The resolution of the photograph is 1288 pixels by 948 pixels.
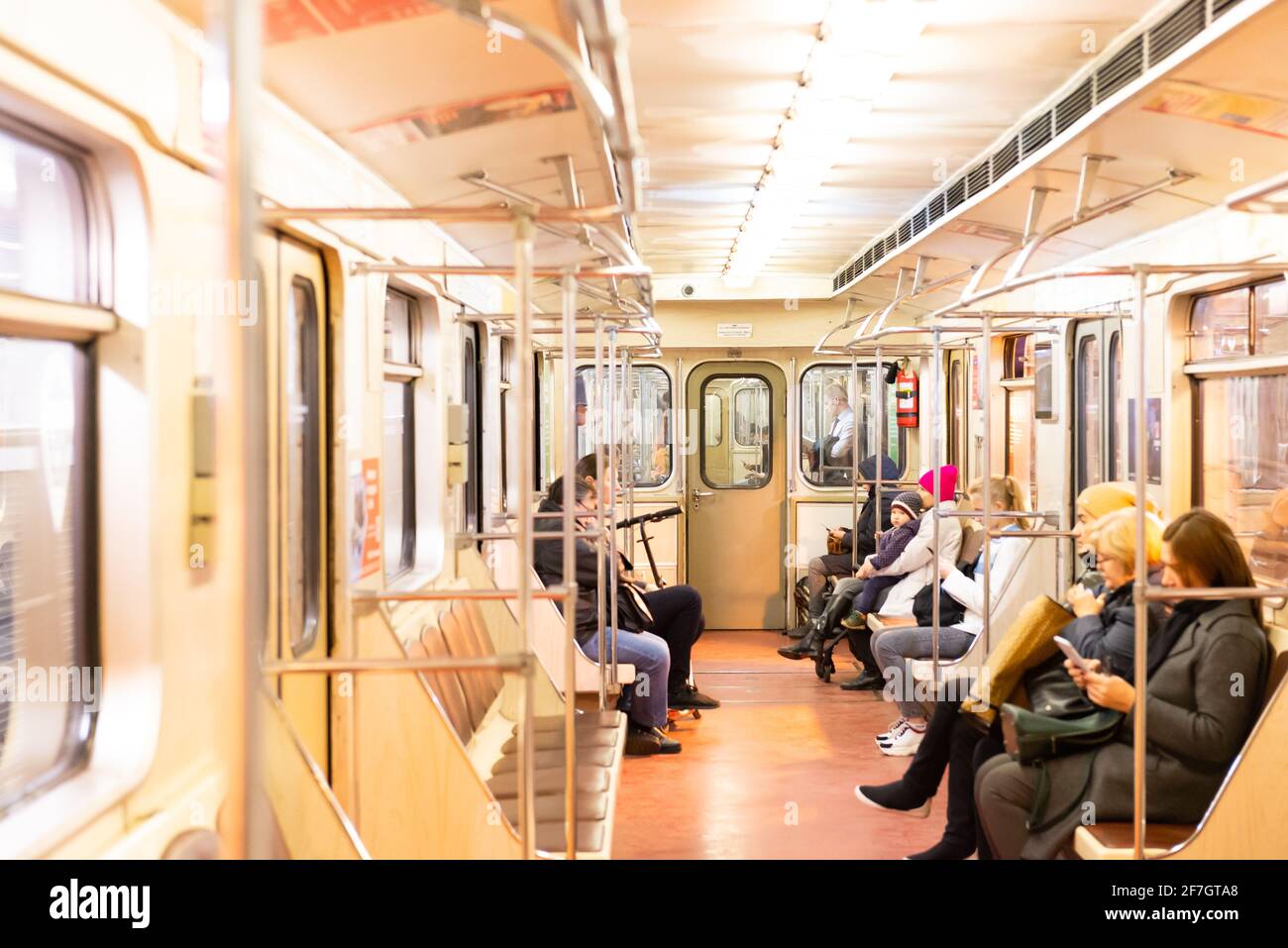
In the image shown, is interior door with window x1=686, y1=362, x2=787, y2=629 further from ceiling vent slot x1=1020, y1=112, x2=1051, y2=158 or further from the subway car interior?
ceiling vent slot x1=1020, y1=112, x2=1051, y2=158

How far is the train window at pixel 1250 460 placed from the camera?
4320mm

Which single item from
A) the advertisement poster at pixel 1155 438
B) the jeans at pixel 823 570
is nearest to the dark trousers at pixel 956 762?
the advertisement poster at pixel 1155 438

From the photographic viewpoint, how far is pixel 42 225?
2057 millimetres

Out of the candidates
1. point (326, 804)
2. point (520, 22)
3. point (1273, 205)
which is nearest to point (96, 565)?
point (326, 804)

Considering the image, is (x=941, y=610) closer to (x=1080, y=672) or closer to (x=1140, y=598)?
(x=1080, y=672)

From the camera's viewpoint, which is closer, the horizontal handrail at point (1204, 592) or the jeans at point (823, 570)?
the horizontal handrail at point (1204, 592)

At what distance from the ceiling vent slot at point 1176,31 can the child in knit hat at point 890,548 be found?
438 cm

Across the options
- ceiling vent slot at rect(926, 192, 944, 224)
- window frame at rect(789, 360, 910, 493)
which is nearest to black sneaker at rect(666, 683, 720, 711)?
ceiling vent slot at rect(926, 192, 944, 224)

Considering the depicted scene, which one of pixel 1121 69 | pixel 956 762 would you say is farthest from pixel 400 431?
pixel 1121 69

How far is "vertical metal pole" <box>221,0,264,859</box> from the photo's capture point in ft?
4.33

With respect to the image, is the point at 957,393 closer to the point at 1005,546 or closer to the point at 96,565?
the point at 1005,546

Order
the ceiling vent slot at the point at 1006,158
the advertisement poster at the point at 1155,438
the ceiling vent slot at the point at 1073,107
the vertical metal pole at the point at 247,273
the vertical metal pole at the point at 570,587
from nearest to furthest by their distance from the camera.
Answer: the vertical metal pole at the point at 247,273, the vertical metal pole at the point at 570,587, the ceiling vent slot at the point at 1073,107, the ceiling vent slot at the point at 1006,158, the advertisement poster at the point at 1155,438

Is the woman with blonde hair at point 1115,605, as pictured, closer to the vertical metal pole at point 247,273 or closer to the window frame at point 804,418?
the vertical metal pole at point 247,273

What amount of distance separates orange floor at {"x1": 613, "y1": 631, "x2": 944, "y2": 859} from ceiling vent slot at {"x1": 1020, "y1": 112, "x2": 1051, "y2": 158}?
2.50 metres
